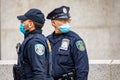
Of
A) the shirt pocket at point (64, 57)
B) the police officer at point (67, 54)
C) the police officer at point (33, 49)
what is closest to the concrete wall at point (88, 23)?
the police officer at point (67, 54)

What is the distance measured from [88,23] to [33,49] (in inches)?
184

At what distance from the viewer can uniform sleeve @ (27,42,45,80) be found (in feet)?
14.8

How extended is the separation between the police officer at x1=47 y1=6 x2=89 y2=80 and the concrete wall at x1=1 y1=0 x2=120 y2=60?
3647mm

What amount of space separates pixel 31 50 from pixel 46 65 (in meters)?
0.24

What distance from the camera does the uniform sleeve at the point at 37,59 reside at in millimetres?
4508

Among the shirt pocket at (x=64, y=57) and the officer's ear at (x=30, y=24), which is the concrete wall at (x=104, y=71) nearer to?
the shirt pocket at (x=64, y=57)

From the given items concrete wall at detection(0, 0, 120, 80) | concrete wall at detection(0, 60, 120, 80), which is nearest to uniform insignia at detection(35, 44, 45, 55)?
concrete wall at detection(0, 60, 120, 80)

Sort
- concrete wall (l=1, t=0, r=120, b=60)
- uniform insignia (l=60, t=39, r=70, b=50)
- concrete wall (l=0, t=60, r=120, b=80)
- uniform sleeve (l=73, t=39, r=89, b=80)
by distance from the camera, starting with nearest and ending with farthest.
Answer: uniform sleeve (l=73, t=39, r=89, b=80) < uniform insignia (l=60, t=39, r=70, b=50) < concrete wall (l=0, t=60, r=120, b=80) < concrete wall (l=1, t=0, r=120, b=60)

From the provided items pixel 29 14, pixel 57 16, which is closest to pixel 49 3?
pixel 57 16

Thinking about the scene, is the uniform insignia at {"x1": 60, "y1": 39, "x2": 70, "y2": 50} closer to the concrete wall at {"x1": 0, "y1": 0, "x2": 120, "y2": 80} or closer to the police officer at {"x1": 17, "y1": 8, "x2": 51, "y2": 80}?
the police officer at {"x1": 17, "y1": 8, "x2": 51, "y2": 80}

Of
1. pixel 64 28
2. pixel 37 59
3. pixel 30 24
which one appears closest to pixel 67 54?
pixel 64 28

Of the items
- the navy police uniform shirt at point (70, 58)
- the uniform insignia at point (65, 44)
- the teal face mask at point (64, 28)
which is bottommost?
the navy police uniform shirt at point (70, 58)

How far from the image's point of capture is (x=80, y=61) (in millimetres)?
5328

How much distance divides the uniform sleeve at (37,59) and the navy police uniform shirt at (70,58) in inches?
32.0
